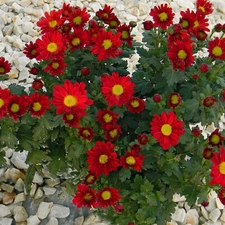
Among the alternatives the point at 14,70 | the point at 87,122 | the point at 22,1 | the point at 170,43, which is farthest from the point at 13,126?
the point at 22,1

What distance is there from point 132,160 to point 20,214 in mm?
844

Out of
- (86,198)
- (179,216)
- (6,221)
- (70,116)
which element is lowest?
(6,221)

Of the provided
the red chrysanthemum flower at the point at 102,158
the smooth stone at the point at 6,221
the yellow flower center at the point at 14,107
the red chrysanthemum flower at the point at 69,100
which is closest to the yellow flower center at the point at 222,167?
the red chrysanthemum flower at the point at 102,158

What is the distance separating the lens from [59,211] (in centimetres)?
218

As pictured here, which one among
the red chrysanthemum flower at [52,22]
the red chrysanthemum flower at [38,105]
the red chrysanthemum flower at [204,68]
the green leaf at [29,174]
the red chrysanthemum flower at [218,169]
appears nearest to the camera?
the red chrysanthemum flower at [218,169]

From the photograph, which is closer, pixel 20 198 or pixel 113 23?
pixel 113 23

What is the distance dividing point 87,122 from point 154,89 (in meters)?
0.38

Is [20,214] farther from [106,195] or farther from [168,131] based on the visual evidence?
[168,131]

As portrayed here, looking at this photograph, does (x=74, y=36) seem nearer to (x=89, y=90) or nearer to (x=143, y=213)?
(x=89, y=90)

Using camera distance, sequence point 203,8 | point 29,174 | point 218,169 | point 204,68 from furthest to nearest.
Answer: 1. point 29,174
2. point 203,8
3. point 204,68
4. point 218,169

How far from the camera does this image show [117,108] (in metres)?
1.67

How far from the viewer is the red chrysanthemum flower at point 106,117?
1.58m

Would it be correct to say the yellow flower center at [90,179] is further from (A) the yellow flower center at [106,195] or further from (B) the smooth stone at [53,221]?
(B) the smooth stone at [53,221]

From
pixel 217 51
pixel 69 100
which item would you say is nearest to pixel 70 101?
pixel 69 100
